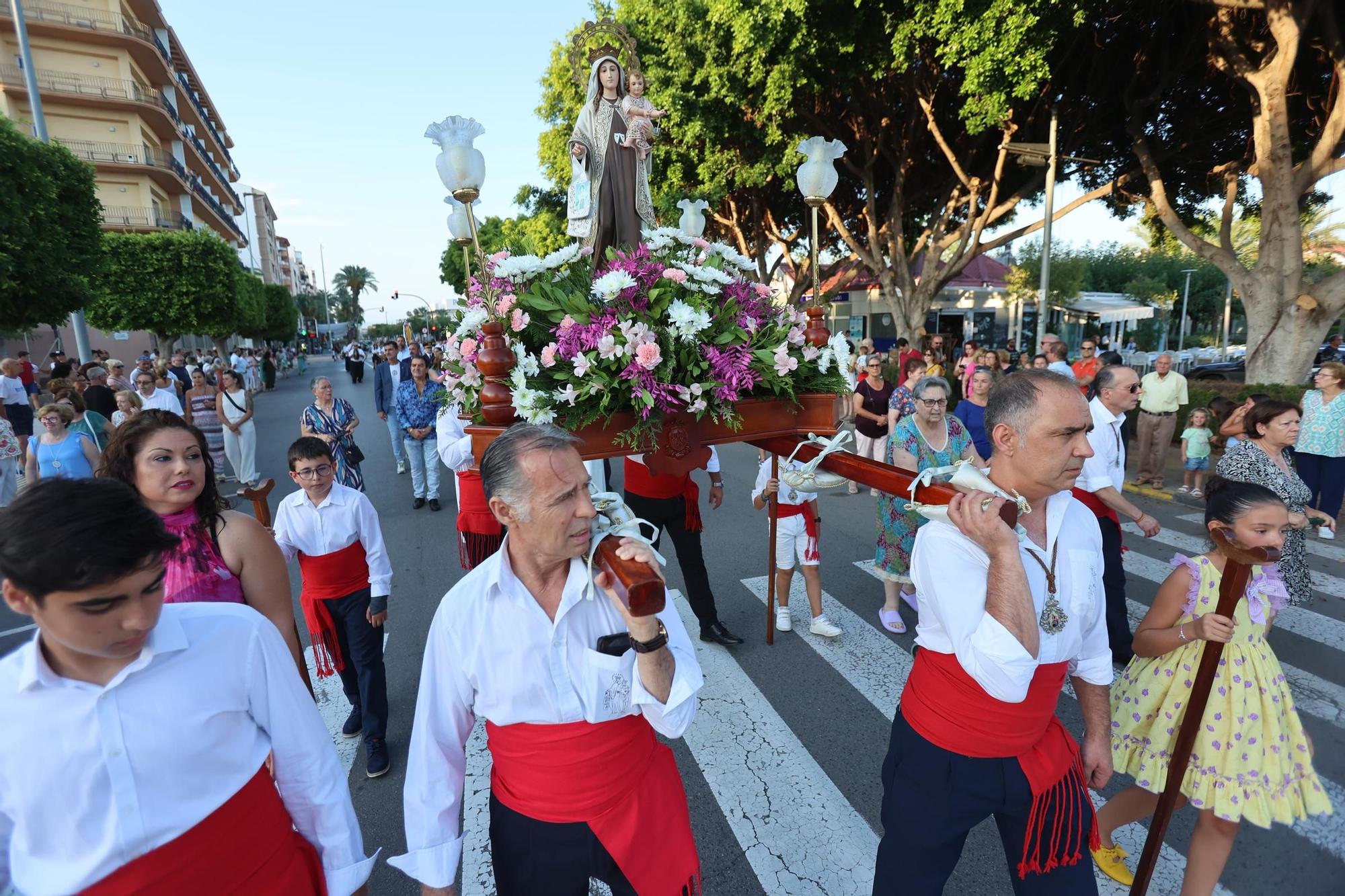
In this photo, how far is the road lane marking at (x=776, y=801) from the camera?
9.45 feet

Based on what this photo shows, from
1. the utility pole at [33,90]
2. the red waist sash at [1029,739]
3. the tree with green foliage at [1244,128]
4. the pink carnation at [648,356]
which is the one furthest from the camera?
the utility pole at [33,90]

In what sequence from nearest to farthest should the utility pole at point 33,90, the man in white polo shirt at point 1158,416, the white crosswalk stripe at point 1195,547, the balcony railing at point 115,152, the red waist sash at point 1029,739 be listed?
the red waist sash at point 1029,739, the white crosswalk stripe at point 1195,547, the man in white polo shirt at point 1158,416, the utility pole at point 33,90, the balcony railing at point 115,152

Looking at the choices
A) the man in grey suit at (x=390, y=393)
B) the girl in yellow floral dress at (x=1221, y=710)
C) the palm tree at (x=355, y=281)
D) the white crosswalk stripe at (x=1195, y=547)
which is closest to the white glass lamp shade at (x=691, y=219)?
the girl in yellow floral dress at (x=1221, y=710)

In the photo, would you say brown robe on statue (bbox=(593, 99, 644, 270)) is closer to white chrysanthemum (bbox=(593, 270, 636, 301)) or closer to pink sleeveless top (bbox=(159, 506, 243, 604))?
white chrysanthemum (bbox=(593, 270, 636, 301))

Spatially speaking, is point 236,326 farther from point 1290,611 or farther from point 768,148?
point 1290,611

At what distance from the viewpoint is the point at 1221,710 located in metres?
2.48

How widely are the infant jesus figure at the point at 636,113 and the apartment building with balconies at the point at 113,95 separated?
1366 inches

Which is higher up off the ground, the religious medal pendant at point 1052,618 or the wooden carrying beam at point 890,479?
the wooden carrying beam at point 890,479

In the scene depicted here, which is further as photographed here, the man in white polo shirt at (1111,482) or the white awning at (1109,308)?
the white awning at (1109,308)

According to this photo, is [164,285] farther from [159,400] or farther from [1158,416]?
[1158,416]

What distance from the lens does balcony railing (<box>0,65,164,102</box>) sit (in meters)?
28.2

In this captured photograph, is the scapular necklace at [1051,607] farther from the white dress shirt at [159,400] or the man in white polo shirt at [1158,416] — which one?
the white dress shirt at [159,400]

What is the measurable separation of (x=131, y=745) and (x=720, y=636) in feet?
12.9

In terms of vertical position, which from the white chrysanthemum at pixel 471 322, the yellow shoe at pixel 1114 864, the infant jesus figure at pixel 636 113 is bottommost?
the yellow shoe at pixel 1114 864
